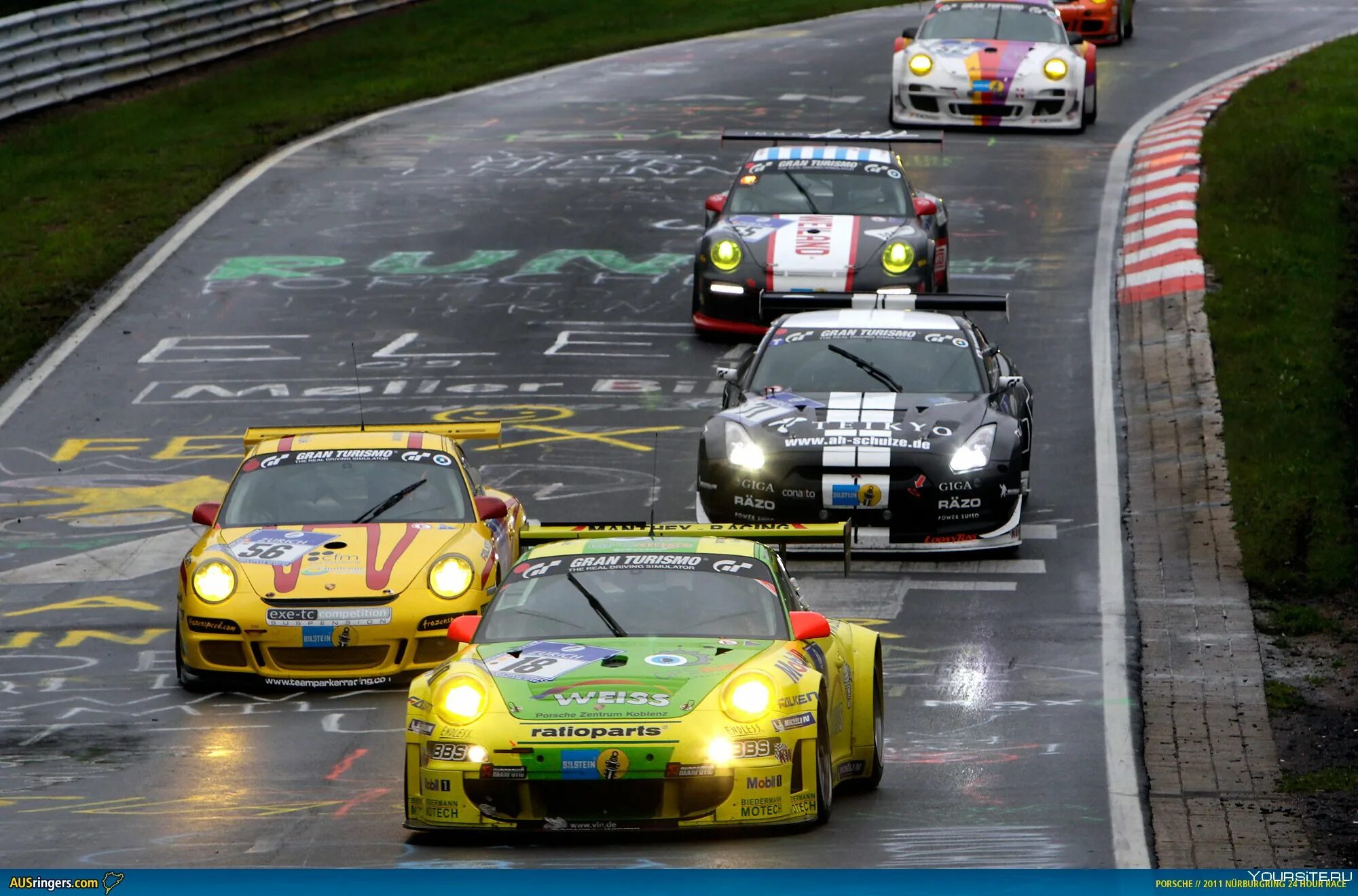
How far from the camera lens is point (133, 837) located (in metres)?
8.80

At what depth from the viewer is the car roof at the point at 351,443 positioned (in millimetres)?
13453

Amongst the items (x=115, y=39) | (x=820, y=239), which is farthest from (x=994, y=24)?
(x=115, y=39)

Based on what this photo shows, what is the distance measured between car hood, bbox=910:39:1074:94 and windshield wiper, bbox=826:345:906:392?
1250 centimetres

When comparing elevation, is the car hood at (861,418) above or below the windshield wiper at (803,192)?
above

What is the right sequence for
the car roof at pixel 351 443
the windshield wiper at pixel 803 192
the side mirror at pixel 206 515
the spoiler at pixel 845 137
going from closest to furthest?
the side mirror at pixel 206 515 → the car roof at pixel 351 443 → the windshield wiper at pixel 803 192 → the spoiler at pixel 845 137

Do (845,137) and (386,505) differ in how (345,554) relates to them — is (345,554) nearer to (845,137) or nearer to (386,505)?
(386,505)

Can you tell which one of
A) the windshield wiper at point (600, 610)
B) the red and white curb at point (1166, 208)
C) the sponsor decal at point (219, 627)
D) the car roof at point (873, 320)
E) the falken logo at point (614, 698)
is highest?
the falken logo at point (614, 698)

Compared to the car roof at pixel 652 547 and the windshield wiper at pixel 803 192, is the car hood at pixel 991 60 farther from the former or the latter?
the car roof at pixel 652 547

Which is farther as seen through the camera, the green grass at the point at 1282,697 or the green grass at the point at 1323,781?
the green grass at the point at 1282,697

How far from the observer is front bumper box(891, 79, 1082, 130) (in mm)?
27766

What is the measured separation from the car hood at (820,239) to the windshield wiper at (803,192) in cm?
17

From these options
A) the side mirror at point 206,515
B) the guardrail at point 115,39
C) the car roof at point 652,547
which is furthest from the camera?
the guardrail at point 115,39

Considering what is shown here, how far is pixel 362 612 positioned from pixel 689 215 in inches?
528

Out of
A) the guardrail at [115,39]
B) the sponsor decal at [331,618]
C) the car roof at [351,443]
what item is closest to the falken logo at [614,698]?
the sponsor decal at [331,618]
